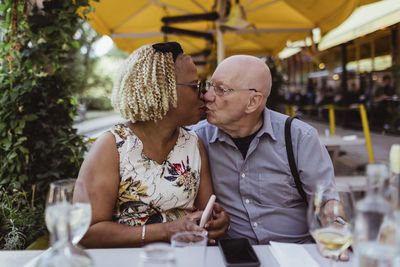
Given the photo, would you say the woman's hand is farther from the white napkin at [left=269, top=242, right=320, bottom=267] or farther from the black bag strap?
the black bag strap

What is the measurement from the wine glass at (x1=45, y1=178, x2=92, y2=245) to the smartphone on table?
20.6 inches

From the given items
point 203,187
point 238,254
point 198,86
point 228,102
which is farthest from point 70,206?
point 228,102

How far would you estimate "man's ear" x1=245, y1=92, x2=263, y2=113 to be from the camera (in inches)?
87.0

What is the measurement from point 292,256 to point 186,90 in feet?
3.52

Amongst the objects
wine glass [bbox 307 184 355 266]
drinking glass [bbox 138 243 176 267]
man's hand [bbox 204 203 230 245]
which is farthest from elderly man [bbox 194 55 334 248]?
drinking glass [bbox 138 243 176 267]

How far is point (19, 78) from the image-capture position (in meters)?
2.94

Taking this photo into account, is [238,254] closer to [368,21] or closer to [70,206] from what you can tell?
[70,206]

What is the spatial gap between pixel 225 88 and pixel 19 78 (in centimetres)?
177

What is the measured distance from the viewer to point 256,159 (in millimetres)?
2123

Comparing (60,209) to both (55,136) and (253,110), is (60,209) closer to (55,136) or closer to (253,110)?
(253,110)

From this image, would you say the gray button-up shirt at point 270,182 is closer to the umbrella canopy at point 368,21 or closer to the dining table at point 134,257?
the dining table at point 134,257

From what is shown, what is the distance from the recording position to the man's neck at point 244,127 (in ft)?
7.27

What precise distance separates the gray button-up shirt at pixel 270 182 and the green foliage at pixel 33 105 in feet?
5.08

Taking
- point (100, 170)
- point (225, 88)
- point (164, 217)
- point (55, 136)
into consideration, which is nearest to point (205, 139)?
point (225, 88)
